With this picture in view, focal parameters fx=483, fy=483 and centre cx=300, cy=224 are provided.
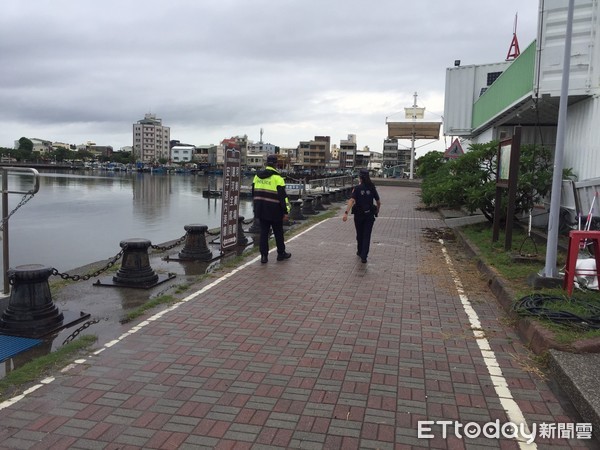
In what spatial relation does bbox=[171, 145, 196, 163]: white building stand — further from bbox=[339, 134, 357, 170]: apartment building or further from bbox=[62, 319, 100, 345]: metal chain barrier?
bbox=[62, 319, 100, 345]: metal chain barrier

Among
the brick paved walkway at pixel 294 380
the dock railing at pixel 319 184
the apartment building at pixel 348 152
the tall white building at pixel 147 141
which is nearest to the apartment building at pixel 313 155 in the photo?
the apartment building at pixel 348 152

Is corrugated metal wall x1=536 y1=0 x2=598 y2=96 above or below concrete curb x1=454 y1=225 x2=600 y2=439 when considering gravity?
above

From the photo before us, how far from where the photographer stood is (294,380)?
416cm

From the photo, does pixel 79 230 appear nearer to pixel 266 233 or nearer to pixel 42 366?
pixel 266 233

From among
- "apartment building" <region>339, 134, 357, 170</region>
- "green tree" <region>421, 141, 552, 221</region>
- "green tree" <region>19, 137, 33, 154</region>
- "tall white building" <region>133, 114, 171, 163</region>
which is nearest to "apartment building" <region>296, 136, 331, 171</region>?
"apartment building" <region>339, 134, 357, 170</region>

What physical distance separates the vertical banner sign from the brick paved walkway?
332 cm

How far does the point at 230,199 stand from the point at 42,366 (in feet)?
20.3

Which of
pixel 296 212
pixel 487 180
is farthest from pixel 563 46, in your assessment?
pixel 296 212

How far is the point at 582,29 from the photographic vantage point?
970 cm

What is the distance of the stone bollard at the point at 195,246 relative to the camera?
952cm

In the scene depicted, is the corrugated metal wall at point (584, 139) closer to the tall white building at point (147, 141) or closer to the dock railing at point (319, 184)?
the dock railing at point (319, 184)

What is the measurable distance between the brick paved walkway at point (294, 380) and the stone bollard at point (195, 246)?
2.65 m

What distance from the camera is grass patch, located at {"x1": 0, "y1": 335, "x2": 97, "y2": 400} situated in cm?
403

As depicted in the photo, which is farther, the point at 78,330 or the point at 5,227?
the point at 5,227
